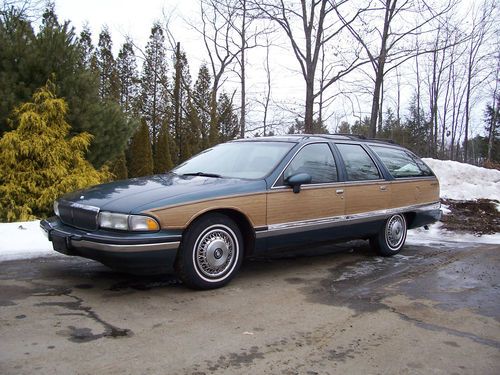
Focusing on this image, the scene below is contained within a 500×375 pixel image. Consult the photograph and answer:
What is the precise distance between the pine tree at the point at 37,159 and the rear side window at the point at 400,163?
6.11 metres

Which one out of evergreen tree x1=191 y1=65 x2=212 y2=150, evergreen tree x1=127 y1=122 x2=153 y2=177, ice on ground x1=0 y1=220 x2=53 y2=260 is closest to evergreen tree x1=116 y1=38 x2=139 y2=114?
evergreen tree x1=191 y1=65 x2=212 y2=150

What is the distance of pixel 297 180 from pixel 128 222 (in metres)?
1.84

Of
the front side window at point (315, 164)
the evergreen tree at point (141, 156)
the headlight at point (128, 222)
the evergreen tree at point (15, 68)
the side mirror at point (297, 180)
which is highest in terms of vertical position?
the evergreen tree at point (15, 68)

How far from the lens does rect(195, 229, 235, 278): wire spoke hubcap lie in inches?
180

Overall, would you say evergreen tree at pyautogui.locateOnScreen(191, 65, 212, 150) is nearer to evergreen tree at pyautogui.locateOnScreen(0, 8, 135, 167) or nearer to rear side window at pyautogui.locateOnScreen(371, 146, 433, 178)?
evergreen tree at pyautogui.locateOnScreen(0, 8, 135, 167)

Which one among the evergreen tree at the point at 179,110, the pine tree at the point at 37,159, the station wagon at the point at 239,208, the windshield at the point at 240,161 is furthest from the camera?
the evergreen tree at the point at 179,110

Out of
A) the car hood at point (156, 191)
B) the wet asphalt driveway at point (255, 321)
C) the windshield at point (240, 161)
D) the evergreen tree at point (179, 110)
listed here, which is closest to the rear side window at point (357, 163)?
the windshield at point (240, 161)

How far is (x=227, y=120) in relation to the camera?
1427 inches

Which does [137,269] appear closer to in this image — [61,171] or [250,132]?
[61,171]

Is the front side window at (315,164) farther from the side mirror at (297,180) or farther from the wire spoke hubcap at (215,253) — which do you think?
the wire spoke hubcap at (215,253)

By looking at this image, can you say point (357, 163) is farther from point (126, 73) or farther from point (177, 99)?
point (126, 73)

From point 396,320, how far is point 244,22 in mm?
25063

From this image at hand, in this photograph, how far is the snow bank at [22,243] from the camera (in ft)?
19.7

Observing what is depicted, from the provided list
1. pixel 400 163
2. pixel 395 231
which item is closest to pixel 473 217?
pixel 400 163
